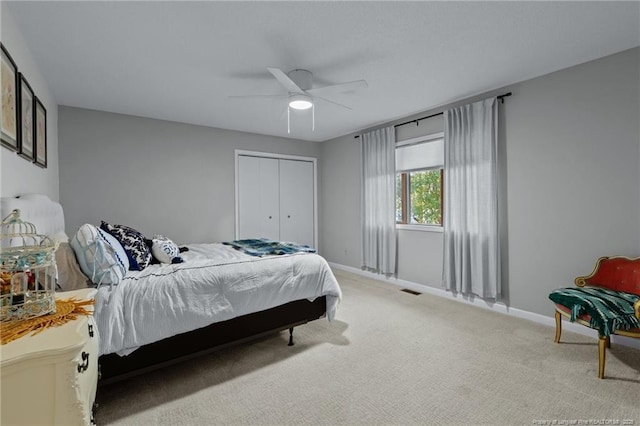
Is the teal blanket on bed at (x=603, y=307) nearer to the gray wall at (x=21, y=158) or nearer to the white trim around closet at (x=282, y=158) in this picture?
the gray wall at (x=21, y=158)

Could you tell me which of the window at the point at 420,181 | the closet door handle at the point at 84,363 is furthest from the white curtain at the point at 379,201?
the closet door handle at the point at 84,363

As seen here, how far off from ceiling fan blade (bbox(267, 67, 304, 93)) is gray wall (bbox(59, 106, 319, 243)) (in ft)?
8.54

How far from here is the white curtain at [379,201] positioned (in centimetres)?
464

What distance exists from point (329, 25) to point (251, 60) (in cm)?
84

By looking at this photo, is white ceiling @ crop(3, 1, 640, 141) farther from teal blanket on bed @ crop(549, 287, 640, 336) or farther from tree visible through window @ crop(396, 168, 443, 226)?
teal blanket on bed @ crop(549, 287, 640, 336)

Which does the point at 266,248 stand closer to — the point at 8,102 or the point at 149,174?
the point at 8,102

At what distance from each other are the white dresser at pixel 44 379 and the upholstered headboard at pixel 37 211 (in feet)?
3.02

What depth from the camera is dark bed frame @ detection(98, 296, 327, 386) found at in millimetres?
1915

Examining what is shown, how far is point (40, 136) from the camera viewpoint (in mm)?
2688

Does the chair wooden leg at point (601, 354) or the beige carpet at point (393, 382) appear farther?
the chair wooden leg at point (601, 354)

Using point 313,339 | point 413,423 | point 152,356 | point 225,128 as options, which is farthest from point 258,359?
point 225,128

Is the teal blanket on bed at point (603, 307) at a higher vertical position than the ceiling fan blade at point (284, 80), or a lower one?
lower

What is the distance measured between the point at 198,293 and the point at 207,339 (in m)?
0.37

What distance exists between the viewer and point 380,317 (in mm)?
3318
